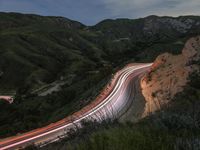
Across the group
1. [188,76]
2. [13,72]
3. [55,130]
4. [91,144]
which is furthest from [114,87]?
[13,72]

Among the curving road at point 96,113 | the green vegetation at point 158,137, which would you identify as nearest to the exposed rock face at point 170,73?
the curving road at point 96,113

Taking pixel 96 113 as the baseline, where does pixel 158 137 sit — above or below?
above

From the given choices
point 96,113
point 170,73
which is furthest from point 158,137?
point 170,73

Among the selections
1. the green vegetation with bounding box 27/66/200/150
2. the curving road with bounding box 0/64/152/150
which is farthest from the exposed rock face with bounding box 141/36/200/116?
the green vegetation with bounding box 27/66/200/150

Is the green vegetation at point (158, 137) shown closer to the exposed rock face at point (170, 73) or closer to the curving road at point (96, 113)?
the curving road at point (96, 113)

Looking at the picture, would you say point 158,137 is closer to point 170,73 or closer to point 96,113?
point 96,113
